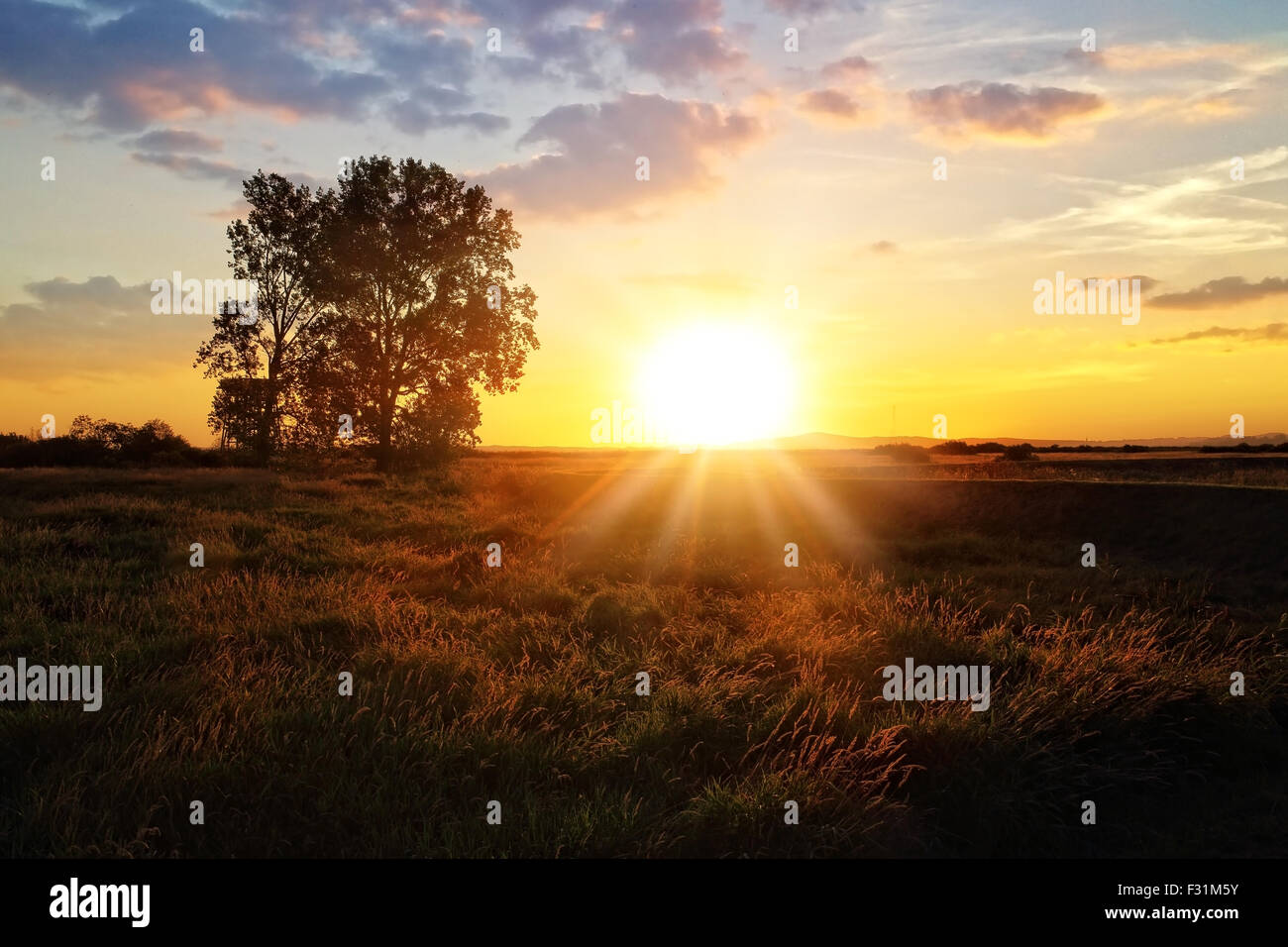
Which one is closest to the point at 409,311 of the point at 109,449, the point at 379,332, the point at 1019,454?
the point at 379,332

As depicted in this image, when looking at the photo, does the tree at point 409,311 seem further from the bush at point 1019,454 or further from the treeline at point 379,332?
the bush at point 1019,454

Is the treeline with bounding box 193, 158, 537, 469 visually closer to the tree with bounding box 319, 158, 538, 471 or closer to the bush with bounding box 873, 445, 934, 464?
the tree with bounding box 319, 158, 538, 471

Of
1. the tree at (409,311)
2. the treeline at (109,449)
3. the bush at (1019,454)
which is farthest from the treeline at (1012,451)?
the treeline at (109,449)

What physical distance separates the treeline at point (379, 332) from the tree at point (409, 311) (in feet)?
0.16

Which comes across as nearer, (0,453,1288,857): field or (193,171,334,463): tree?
(0,453,1288,857): field

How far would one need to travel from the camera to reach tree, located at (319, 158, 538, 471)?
3403 centimetres

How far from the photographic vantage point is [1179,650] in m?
9.91

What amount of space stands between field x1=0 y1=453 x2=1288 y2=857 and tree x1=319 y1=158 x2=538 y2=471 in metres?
18.9

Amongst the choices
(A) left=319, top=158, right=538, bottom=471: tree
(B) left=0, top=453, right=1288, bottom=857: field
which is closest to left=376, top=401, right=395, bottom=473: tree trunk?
(A) left=319, top=158, right=538, bottom=471: tree

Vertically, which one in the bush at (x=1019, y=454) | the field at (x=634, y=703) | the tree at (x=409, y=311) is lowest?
the field at (x=634, y=703)

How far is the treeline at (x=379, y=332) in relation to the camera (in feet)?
112

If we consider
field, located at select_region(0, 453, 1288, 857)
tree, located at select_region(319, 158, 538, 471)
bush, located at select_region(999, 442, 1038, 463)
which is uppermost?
tree, located at select_region(319, 158, 538, 471)

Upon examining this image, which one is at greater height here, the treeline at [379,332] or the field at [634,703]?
the treeline at [379,332]
